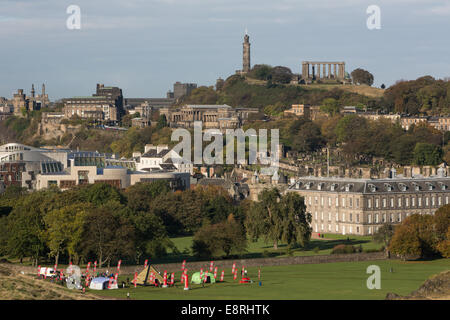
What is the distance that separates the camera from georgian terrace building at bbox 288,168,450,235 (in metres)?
124

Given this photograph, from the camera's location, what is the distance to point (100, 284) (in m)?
76.8

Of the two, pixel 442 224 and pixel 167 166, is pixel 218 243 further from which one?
pixel 167 166

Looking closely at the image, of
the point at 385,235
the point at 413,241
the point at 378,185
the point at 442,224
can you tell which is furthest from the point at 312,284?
the point at 378,185

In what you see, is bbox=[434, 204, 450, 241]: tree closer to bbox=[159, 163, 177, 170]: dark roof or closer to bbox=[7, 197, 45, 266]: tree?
bbox=[7, 197, 45, 266]: tree

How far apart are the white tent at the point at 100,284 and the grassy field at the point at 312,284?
40.3 inches

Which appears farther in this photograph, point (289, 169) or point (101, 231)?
point (289, 169)

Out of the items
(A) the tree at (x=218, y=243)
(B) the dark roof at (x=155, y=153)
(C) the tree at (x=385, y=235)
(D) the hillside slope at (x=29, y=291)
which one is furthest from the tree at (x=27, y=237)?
(B) the dark roof at (x=155, y=153)

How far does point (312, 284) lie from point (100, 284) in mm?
14922

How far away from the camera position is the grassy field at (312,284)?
242 feet

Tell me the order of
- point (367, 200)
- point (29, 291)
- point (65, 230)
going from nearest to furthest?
point (29, 291)
point (65, 230)
point (367, 200)
